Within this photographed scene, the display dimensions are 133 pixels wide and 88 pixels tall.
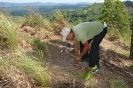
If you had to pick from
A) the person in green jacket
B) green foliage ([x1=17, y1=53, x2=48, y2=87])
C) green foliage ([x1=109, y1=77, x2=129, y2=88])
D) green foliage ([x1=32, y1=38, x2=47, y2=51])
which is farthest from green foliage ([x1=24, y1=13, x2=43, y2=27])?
green foliage ([x1=17, y1=53, x2=48, y2=87])

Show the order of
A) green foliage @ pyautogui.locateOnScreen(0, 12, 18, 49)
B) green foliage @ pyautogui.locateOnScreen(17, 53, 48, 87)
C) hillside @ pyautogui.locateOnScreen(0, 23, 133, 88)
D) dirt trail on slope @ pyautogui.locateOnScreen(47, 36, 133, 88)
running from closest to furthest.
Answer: hillside @ pyautogui.locateOnScreen(0, 23, 133, 88)
green foliage @ pyautogui.locateOnScreen(17, 53, 48, 87)
dirt trail on slope @ pyautogui.locateOnScreen(47, 36, 133, 88)
green foliage @ pyautogui.locateOnScreen(0, 12, 18, 49)

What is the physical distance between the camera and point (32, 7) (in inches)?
279

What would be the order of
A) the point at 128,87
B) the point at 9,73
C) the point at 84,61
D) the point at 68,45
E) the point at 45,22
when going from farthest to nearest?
the point at 45,22
the point at 68,45
the point at 84,61
the point at 128,87
the point at 9,73

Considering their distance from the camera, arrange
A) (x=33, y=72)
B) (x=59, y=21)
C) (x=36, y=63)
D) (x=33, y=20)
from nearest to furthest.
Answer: (x=33, y=72)
(x=36, y=63)
(x=33, y=20)
(x=59, y=21)

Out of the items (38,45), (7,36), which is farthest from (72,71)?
(7,36)

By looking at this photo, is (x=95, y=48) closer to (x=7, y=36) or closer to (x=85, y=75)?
(x=85, y=75)

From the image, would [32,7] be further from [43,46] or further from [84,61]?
[84,61]

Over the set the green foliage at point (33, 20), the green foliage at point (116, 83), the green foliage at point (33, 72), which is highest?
the green foliage at point (33, 20)

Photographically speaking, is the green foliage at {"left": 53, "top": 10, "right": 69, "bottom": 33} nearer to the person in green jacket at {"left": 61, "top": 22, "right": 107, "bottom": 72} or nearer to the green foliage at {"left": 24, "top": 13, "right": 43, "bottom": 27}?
the green foliage at {"left": 24, "top": 13, "right": 43, "bottom": 27}

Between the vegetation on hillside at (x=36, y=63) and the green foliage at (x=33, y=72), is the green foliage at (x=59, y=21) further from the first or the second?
the green foliage at (x=33, y=72)

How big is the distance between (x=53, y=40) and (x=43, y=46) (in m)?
1.23

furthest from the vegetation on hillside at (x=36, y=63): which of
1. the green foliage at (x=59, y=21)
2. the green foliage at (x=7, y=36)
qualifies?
the green foliage at (x=59, y=21)

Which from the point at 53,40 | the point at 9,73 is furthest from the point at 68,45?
the point at 9,73

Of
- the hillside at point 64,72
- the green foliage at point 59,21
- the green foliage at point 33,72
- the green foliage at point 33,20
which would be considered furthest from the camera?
the green foliage at point 59,21
